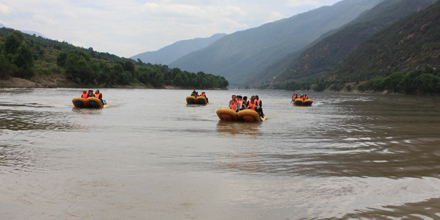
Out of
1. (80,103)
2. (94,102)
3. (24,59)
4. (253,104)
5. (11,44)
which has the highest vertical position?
(11,44)

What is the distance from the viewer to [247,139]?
44.2 ft

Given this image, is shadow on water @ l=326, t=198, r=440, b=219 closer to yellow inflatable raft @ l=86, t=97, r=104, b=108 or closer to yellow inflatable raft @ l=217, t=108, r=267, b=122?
yellow inflatable raft @ l=217, t=108, r=267, b=122

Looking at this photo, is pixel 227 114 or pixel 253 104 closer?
pixel 227 114

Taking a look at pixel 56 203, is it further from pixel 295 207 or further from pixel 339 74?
pixel 339 74

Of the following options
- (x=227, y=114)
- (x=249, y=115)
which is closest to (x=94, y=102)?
(x=227, y=114)

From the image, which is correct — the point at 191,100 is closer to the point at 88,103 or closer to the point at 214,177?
the point at 88,103

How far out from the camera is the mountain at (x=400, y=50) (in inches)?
4149

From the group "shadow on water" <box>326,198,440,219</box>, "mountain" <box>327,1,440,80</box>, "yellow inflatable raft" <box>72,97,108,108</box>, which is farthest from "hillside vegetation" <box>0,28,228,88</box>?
"shadow on water" <box>326,198,440,219</box>

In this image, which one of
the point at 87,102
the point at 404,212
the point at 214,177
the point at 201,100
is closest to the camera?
the point at 404,212

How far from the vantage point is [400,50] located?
119562 millimetres

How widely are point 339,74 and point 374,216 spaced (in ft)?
514

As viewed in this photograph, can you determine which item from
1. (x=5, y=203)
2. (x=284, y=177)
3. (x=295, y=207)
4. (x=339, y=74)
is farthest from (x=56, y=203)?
(x=339, y=74)

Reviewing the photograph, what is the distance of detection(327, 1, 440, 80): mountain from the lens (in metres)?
105

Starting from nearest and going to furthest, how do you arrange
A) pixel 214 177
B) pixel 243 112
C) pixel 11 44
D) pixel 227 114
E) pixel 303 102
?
pixel 214 177 < pixel 243 112 < pixel 227 114 < pixel 303 102 < pixel 11 44
